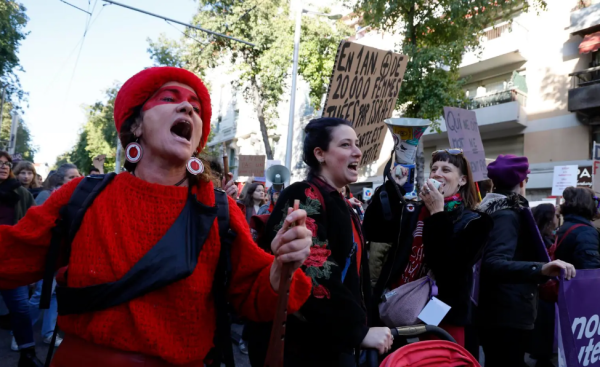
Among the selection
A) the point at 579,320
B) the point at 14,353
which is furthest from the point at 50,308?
the point at 579,320

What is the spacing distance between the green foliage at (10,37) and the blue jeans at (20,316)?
1932cm

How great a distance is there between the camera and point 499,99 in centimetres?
1897

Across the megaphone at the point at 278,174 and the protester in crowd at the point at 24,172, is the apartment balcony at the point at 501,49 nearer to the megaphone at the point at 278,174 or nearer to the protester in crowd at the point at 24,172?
the megaphone at the point at 278,174

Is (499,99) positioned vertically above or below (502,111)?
above

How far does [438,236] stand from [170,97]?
1.65 metres

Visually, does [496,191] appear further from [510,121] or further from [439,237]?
[510,121]

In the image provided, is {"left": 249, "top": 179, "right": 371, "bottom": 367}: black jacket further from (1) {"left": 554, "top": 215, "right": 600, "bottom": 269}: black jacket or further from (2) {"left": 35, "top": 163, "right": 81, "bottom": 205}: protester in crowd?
(2) {"left": 35, "top": 163, "right": 81, "bottom": 205}: protester in crowd

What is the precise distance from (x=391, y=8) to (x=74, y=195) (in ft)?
42.9

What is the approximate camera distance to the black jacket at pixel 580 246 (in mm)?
3955

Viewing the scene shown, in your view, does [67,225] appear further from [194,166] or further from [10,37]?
[10,37]

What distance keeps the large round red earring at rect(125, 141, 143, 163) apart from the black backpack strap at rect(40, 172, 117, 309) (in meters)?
0.15

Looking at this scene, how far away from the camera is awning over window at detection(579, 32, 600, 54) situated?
15.1 m

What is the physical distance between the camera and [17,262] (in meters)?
1.71

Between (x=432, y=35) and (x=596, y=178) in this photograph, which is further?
(x=432, y=35)
